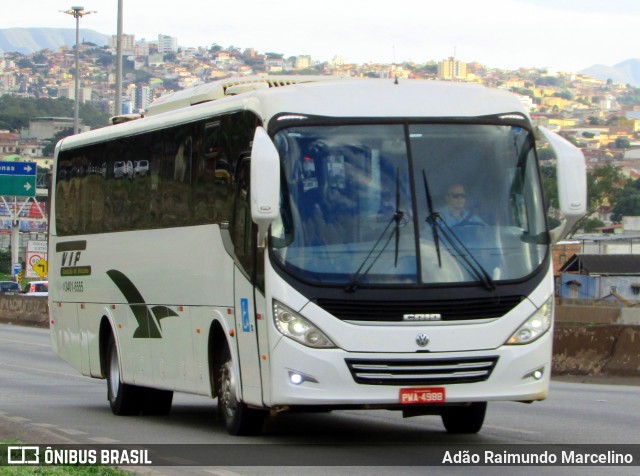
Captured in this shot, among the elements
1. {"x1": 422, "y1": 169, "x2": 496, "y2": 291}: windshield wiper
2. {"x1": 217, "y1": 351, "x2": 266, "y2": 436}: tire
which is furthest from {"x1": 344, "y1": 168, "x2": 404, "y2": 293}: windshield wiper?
{"x1": 217, "y1": 351, "x2": 266, "y2": 436}: tire

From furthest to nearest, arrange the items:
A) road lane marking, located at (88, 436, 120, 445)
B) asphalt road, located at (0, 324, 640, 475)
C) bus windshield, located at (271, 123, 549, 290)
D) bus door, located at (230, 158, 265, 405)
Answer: road lane marking, located at (88, 436, 120, 445) → bus door, located at (230, 158, 265, 405) → asphalt road, located at (0, 324, 640, 475) → bus windshield, located at (271, 123, 549, 290)

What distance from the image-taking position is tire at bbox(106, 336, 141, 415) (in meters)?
16.6

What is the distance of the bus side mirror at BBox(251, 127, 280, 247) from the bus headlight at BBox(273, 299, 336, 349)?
29.3 inches

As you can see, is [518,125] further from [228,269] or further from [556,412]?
[556,412]

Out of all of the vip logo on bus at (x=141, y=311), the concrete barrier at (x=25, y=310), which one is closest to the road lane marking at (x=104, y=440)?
the vip logo on bus at (x=141, y=311)

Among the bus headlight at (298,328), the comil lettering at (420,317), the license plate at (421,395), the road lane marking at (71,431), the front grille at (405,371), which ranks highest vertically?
the comil lettering at (420,317)

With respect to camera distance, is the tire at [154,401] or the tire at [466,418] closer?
the tire at [466,418]

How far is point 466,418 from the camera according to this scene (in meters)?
13.4

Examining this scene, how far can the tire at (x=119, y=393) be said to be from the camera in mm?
16562

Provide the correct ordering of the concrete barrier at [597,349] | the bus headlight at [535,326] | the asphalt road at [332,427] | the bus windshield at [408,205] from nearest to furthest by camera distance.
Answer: the bus windshield at [408,205] < the bus headlight at [535,326] < the asphalt road at [332,427] < the concrete barrier at [597,349]

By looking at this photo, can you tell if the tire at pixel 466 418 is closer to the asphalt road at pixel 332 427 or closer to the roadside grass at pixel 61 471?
the asphalt road at pixel 332 427

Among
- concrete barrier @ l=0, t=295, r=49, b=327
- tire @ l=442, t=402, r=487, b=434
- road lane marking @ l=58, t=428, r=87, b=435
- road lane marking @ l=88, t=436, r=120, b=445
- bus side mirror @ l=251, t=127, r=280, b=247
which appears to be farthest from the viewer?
concrete barrier @ l=0, t=295, r=49, b=327

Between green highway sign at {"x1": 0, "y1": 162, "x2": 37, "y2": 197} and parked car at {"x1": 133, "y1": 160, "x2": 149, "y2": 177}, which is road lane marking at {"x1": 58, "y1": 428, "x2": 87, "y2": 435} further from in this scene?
green highway sign at {"x1": 0, "y1": 162, "x2": 37, "y2": 197}

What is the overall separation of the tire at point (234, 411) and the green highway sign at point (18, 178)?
1755 inches
